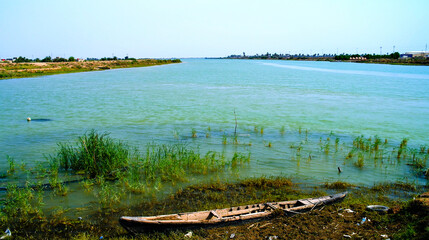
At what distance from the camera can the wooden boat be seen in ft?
20.5

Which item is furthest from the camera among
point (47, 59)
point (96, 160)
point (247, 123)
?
point (47, 59)

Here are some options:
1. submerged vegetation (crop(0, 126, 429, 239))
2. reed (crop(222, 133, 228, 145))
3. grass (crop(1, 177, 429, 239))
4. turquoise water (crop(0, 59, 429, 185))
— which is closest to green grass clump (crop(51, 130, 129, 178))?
submerged vegetation (crop(0, 126, 429, 239))

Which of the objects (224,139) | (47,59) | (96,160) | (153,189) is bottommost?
(153,189)

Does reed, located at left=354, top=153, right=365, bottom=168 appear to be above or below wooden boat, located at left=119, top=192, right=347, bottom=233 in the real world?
below

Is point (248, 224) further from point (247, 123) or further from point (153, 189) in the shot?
point (247, 123)

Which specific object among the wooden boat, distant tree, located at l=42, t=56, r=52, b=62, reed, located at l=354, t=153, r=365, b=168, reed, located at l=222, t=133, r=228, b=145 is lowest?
reed, located at l=354, t=153, r=365, b=168

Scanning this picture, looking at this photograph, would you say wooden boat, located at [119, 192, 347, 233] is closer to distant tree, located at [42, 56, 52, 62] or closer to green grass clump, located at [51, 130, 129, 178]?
green grass clump, located at [51, 130, 129, 178]

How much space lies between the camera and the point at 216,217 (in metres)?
6.78

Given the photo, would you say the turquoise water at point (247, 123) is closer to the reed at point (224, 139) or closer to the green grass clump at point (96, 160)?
the reed at point (224, 139)

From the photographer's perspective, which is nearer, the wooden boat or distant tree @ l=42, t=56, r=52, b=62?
the wooden boat

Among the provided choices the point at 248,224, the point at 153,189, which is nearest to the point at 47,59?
the point at 153,189

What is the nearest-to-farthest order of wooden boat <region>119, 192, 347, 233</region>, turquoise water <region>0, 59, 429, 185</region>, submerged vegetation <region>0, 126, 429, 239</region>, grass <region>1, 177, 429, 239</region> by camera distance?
wooden boat <region>119, 192, 347, 233</region> < grass <region>1, 177, 429, 239</region> < submerged vegetation <region>0, 126, 429, 239</region> < turquoise water <region>0, 59, 429, 185</region>

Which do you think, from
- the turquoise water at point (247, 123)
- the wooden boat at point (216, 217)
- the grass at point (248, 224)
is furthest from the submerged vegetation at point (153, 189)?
the turquoise water at point (247, 123)

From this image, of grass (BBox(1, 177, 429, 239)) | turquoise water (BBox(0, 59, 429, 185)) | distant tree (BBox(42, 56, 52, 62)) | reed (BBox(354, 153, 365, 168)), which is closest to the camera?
grass (BBox(1, 177, 429, 239))
